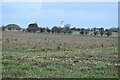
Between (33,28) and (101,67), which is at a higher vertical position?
(33,28)

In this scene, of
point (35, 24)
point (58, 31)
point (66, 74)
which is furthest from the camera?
point (35, 24)

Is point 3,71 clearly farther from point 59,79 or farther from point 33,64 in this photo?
point 59,79

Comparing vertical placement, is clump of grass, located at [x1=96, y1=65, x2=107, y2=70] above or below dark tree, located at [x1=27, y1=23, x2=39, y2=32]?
below

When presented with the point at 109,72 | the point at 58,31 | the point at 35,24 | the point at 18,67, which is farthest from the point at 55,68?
the point at 35,24

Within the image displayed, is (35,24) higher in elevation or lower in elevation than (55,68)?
higher

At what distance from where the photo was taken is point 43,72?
10.3 meters

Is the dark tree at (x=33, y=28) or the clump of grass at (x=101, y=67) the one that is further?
the dark tree at (x=33, y=28)

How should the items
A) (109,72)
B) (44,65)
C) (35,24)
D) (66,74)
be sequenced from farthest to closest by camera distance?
(35,24) < (44,65) < (109,72) < (66,74)

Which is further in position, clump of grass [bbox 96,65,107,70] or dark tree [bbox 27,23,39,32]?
dark tree [bbox 27,23,39,32]

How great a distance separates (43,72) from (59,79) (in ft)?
4.34

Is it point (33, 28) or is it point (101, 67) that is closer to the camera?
point (101, 67)

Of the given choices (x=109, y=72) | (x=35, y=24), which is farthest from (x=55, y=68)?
(x=35, y=24)

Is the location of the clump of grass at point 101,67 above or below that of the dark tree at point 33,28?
below

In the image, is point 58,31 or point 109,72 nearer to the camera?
point 109,72
